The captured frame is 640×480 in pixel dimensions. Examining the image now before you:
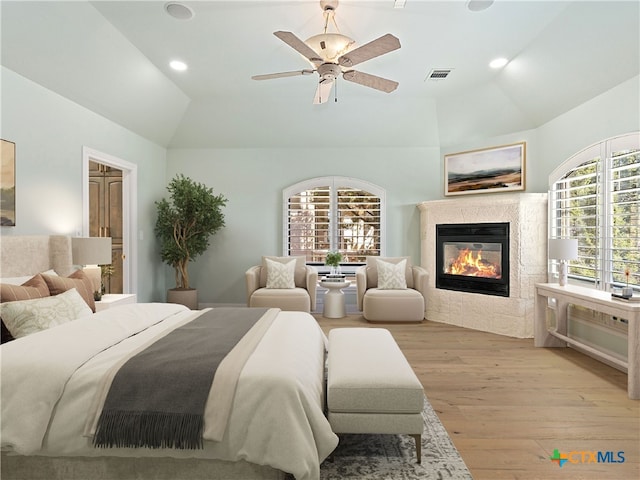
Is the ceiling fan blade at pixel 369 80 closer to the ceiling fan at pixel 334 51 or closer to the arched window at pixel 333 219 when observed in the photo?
the ceiling fan at pixel 334 51

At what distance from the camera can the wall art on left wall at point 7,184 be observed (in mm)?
3223

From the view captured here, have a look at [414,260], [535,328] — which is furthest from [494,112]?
[535,328]

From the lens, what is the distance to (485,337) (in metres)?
4.82

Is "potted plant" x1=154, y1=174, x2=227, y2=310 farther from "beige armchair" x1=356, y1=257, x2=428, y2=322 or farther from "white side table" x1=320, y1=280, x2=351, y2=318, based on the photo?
"beige armchair" x1=356, y1=257, x2=428, y2=322

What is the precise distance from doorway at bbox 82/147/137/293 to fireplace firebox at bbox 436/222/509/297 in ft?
15.0

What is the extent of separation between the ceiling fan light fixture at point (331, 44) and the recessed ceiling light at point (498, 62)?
2.21m

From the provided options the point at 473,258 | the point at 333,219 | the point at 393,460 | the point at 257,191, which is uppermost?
the point at 257,191

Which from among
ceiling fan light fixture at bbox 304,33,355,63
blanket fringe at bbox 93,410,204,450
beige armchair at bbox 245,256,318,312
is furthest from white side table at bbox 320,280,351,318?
blanket fringe at bbox 93,410,204,450

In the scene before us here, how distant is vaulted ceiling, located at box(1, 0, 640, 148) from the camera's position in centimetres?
332

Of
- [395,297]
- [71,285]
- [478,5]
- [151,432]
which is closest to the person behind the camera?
[151,432]

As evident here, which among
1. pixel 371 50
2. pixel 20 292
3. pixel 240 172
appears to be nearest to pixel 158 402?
pixel 20 292

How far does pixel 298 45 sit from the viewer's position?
9.43ft

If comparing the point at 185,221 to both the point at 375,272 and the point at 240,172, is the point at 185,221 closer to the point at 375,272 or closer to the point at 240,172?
the point at 240,172

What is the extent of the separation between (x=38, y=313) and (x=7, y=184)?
1517 millimetres
